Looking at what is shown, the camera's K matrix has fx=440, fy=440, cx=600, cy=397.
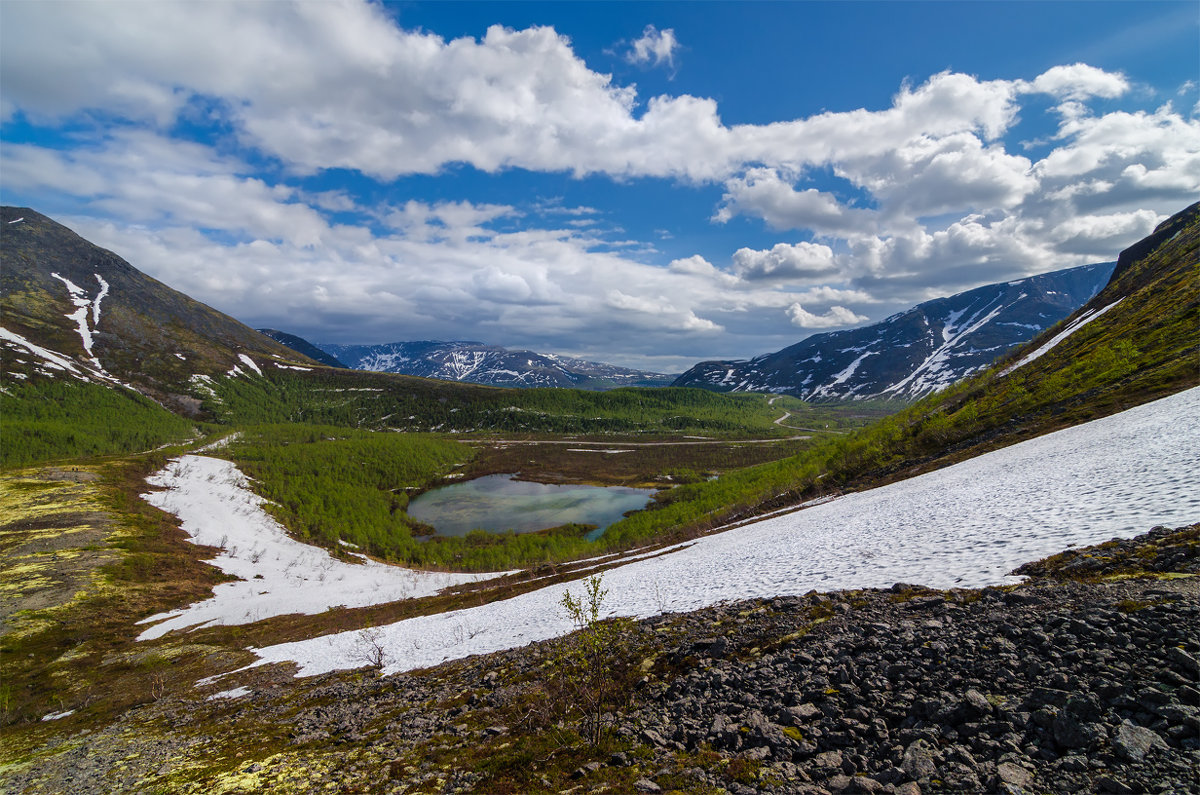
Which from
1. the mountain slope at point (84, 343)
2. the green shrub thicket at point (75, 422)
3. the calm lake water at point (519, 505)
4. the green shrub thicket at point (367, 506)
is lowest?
the calm lake water at point (519, 505)

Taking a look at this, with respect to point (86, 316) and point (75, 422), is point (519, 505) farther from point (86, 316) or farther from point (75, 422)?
point (86, 316)

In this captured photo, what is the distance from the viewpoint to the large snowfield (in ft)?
36.5

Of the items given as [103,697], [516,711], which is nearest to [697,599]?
A: [516,711]

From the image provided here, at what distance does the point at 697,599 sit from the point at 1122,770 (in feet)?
38.0

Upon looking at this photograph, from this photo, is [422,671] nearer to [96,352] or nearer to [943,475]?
[943,475]

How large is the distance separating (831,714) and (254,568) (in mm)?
60696

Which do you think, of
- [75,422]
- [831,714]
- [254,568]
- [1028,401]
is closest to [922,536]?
[831,714]

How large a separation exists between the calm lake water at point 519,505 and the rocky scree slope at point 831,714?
60.8 m

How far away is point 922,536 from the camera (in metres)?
14.7

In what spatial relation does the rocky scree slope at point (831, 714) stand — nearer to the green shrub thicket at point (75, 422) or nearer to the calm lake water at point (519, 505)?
the calm lake water at point (519, 505)

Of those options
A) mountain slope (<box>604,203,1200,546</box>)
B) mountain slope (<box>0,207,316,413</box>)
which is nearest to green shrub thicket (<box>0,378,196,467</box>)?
mountain slope (<box>0,207,316,413</box>)

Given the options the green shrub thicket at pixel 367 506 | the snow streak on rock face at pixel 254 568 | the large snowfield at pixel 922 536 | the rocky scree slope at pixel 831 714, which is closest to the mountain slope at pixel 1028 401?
the large snowfield at pixel 922 536

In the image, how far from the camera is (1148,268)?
2402 inches

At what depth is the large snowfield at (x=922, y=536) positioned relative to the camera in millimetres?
11125
